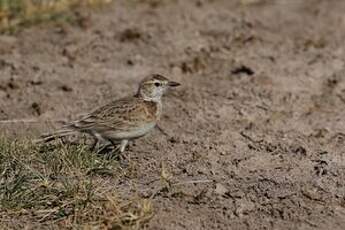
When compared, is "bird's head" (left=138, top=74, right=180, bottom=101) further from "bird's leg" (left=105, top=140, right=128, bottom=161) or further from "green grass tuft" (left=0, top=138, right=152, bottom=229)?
"green grass tuft" (left=0, top=138, right=152, bottom=229)

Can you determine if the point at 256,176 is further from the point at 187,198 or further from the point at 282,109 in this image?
the point at 282,109

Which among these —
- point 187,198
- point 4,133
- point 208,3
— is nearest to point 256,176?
point 187,198

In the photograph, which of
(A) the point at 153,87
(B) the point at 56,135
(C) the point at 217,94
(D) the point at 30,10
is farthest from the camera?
(D) the point at 30,10

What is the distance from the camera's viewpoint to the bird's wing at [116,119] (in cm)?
818

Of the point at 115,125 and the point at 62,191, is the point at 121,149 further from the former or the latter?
the point at 62,191

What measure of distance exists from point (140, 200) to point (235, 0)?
713 cm

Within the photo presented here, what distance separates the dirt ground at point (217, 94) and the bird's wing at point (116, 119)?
11.1 inches

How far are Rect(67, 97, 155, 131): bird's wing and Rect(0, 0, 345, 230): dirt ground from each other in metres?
0.28

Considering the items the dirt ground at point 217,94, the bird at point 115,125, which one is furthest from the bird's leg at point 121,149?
the dirt ground at point 217,94

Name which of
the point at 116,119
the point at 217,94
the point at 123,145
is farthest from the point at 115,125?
the point at 217,94

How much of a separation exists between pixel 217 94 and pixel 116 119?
1983 mm

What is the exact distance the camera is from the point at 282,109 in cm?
958

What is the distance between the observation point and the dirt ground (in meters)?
7.21

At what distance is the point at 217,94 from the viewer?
9930mm
